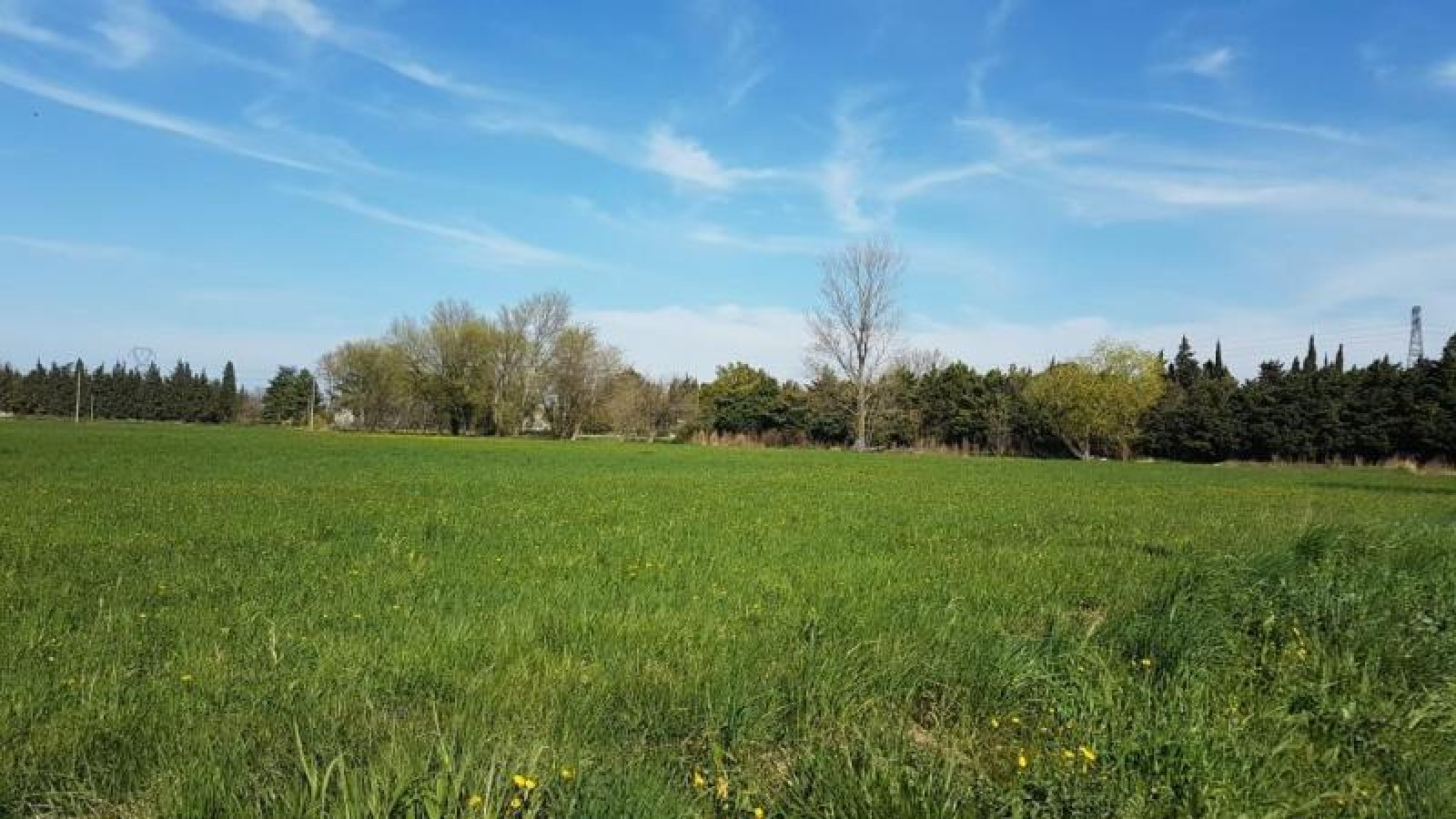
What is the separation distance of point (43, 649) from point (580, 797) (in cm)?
400

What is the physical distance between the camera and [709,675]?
4590mm

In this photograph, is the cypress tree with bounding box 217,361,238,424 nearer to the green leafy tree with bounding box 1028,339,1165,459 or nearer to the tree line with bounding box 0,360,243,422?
the tree line with bounding box 0,360,243,422

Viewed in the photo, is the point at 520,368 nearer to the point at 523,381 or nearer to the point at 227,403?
the point at 523,381

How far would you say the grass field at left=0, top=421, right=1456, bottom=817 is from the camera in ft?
11.0

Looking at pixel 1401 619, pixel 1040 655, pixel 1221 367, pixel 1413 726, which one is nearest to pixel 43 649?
pixel 1040 655

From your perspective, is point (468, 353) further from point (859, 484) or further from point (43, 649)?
point (43, 649)

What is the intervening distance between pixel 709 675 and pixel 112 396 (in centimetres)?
15856

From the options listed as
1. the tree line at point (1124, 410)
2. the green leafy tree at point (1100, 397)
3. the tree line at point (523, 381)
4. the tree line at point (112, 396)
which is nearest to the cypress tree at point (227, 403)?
the tree line at point (112, 396)

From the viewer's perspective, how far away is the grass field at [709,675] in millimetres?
3340

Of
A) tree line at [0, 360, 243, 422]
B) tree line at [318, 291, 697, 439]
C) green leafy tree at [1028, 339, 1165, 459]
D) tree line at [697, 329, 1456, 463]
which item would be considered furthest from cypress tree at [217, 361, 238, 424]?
green leafy tree at [1028, 339, 1165, 459]

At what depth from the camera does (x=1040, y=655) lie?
5273 mm

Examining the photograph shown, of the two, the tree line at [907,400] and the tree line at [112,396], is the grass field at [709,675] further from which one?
the tree line at [112,396]

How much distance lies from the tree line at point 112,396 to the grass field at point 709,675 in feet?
465

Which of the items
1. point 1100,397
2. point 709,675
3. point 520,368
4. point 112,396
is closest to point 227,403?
point 112,396
